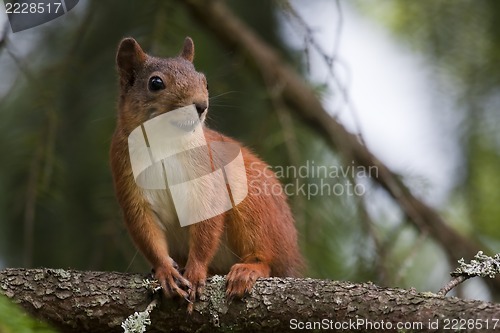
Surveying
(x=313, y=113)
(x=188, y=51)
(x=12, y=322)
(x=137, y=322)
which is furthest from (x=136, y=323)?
(x=313, y=113)

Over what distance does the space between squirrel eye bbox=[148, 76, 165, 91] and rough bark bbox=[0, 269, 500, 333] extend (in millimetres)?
803

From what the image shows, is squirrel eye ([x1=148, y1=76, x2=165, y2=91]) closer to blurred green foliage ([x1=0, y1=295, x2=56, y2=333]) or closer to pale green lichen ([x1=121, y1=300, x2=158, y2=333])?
pale green lichen ([x1=121, y1=300, x2=158, y2=333])

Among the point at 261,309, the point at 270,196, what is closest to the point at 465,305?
the point at 261,309

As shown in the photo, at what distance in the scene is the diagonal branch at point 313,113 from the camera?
357 centimetres

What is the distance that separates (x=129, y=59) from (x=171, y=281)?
106cm

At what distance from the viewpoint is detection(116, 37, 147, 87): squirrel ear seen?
126 inches

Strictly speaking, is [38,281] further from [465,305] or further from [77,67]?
[465,305]

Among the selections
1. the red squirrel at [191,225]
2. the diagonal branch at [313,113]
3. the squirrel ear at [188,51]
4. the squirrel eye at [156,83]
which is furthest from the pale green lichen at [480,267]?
the squirrel ear at [188,51]

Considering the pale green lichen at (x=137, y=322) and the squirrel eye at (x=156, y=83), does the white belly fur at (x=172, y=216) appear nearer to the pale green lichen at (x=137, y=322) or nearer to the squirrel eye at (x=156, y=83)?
the squirrel eye at (x=156, y=83)

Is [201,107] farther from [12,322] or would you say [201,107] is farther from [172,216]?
[12,322]

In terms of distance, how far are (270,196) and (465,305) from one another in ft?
4.08

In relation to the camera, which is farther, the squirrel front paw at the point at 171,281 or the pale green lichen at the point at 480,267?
the squirrel front paw at the point at 171,281

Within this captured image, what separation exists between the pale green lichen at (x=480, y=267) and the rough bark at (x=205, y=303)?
0.16 metres

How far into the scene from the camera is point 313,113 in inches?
150
